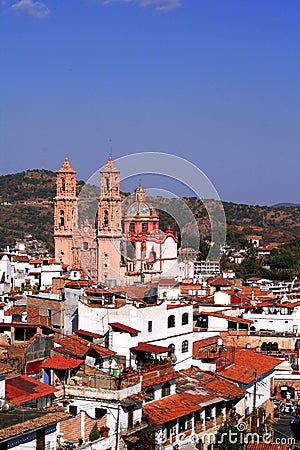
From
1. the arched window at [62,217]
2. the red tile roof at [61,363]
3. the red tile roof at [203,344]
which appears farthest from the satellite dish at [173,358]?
the arched window at [62,217]

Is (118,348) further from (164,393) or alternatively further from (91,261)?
(91,261)

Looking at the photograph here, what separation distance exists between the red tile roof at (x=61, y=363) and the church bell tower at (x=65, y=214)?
2693 cm

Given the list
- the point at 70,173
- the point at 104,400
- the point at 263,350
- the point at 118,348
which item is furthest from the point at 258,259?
the point at 104,400

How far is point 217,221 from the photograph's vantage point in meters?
38.2

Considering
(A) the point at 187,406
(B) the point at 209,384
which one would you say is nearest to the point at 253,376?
(B) the point at 209,384

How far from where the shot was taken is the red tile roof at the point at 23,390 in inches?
504

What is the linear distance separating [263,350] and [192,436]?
31.4ft

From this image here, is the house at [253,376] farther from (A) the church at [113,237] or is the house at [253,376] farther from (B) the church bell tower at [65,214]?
(B) the church bell tower at [65,214]

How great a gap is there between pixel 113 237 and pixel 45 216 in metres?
46.8

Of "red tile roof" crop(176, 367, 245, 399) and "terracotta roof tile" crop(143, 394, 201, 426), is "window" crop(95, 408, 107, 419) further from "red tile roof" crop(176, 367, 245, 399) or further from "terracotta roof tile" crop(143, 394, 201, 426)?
"red tile roof" crop(176, 367, 245, 399)

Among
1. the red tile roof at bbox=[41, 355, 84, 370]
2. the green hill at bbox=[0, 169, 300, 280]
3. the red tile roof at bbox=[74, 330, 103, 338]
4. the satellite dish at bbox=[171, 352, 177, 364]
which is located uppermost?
the green hill at bbox=[0, 169, 300, 280]

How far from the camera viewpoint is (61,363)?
623 inches

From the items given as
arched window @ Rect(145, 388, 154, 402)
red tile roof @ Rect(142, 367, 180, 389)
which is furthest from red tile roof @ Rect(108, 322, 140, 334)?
arched window @ Rect(145, 388, 154, 402)

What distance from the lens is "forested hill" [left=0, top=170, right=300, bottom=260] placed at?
82375 millimetres
